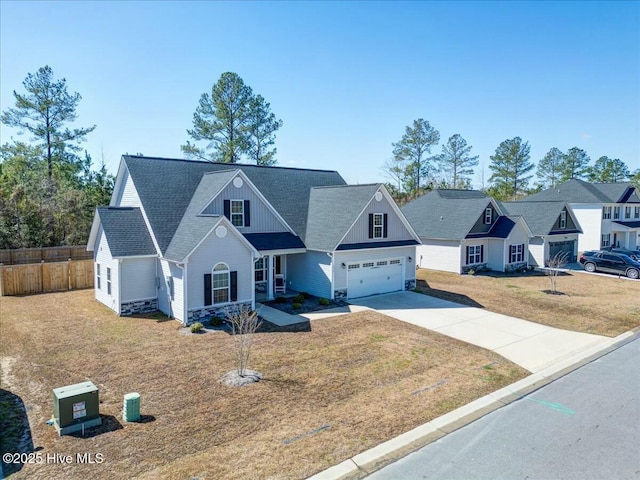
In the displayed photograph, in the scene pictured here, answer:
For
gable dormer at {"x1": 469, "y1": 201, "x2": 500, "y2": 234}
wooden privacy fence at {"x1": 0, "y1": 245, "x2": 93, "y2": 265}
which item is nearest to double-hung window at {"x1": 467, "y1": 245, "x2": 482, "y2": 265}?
gable dormer at {"x1": 469, "y1": 201, "x2": 500, "y2": 234}

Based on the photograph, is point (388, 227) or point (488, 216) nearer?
point (388, 227)

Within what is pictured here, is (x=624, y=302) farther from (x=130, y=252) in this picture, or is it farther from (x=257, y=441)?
(x=130, y=252)

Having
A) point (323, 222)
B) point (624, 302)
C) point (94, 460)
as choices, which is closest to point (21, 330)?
point (94, 460)

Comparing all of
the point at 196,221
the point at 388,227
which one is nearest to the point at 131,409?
the point at 196,221

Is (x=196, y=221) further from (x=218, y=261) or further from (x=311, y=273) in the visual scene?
(x=311, y=273)

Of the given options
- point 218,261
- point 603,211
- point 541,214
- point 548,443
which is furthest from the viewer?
point 603,211

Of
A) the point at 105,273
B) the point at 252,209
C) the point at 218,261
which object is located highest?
the point at 252,209

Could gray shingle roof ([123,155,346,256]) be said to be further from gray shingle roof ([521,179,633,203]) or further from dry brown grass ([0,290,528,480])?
gray shingle roof ([521,179,633,203])
